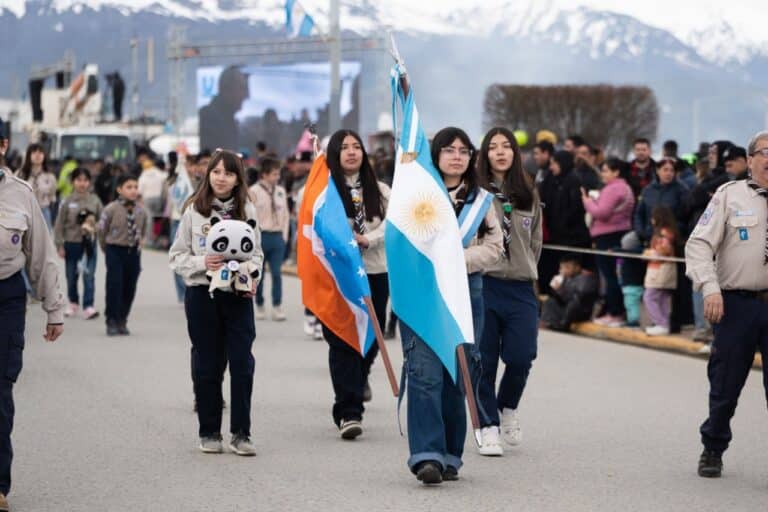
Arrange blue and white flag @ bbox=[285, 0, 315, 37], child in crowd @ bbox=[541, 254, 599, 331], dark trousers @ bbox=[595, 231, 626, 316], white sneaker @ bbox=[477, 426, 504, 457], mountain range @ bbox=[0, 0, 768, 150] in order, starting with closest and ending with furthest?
white sneaker @ bbox=[477, 426, 504, 457] < dark trousers @ bbox=[595, 231, 626, 316] < child in crowd @ bbox=[541, 254, 599, 331] < blue and white flag @ bbox=[285, 0, 315, 37] < mountain range @ bbox=[0, 0, 768, 150]

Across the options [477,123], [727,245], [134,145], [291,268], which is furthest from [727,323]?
[477,123]

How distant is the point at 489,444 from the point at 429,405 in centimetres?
129

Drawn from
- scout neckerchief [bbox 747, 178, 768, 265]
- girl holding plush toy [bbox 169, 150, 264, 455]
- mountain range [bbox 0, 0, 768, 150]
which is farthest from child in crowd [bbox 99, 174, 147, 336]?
mountain range [bbox 0, 0, 768, 150]

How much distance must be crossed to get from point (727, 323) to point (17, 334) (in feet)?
12.5

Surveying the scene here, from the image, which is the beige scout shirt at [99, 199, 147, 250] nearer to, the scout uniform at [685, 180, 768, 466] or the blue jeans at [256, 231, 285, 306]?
the blue jeans at [256, 231, 285, 306]

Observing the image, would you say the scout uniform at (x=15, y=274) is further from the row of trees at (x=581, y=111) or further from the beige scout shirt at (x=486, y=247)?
the row of trees at (x=581, y=111)

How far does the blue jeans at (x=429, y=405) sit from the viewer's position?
898cm

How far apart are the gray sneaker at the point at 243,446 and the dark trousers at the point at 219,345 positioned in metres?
0.03

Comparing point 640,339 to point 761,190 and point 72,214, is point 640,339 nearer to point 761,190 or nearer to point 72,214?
point 72,214

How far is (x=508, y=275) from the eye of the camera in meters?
10.3

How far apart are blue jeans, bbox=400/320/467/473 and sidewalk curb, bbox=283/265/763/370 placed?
6.68 meters

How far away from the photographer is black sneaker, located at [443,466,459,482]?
9.27 m

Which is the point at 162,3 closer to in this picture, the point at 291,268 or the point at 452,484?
the point at 291,268

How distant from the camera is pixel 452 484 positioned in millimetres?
9227
